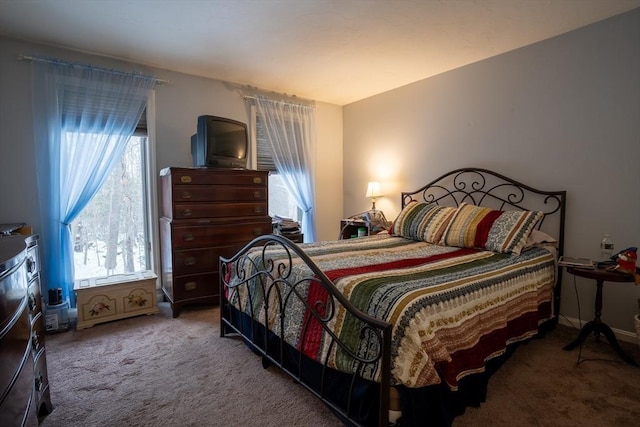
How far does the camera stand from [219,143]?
3.06 meters

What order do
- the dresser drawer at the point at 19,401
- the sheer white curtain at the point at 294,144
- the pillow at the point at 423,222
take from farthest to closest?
1. the sheer white curtain at the point at 294,144
2. the pillow at the point at 423,222
3. the dresser drawer at the point at 19,401

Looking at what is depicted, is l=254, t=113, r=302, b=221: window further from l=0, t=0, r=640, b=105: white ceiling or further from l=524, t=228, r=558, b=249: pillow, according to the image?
l=524, t=228, r=558, b=249: pillow

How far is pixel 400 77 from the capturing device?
353cm

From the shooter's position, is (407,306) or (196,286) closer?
(407,306)

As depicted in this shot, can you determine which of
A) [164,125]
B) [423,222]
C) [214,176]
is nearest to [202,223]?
[214,176]

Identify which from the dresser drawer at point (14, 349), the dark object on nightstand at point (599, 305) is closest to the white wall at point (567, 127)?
the dark object on nightstand at point (599, 305)

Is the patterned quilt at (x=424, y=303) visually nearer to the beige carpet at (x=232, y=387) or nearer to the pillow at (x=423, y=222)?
the beige carpet at (x=232, y=387)

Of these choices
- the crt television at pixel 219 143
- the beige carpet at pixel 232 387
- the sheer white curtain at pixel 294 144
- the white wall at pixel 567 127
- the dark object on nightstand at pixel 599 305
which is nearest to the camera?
the beige carpet at pixel 232 387

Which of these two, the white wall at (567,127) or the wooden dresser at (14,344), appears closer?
the wooden dresser at (14,344)

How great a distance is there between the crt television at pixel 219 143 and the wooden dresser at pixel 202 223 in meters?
0.12

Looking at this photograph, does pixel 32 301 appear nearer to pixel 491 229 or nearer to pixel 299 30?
pixel 299 30

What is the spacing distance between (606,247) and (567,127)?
3.21 ft

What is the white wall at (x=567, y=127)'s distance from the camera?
2312mm

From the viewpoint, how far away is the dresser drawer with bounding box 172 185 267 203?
9.32 feet
